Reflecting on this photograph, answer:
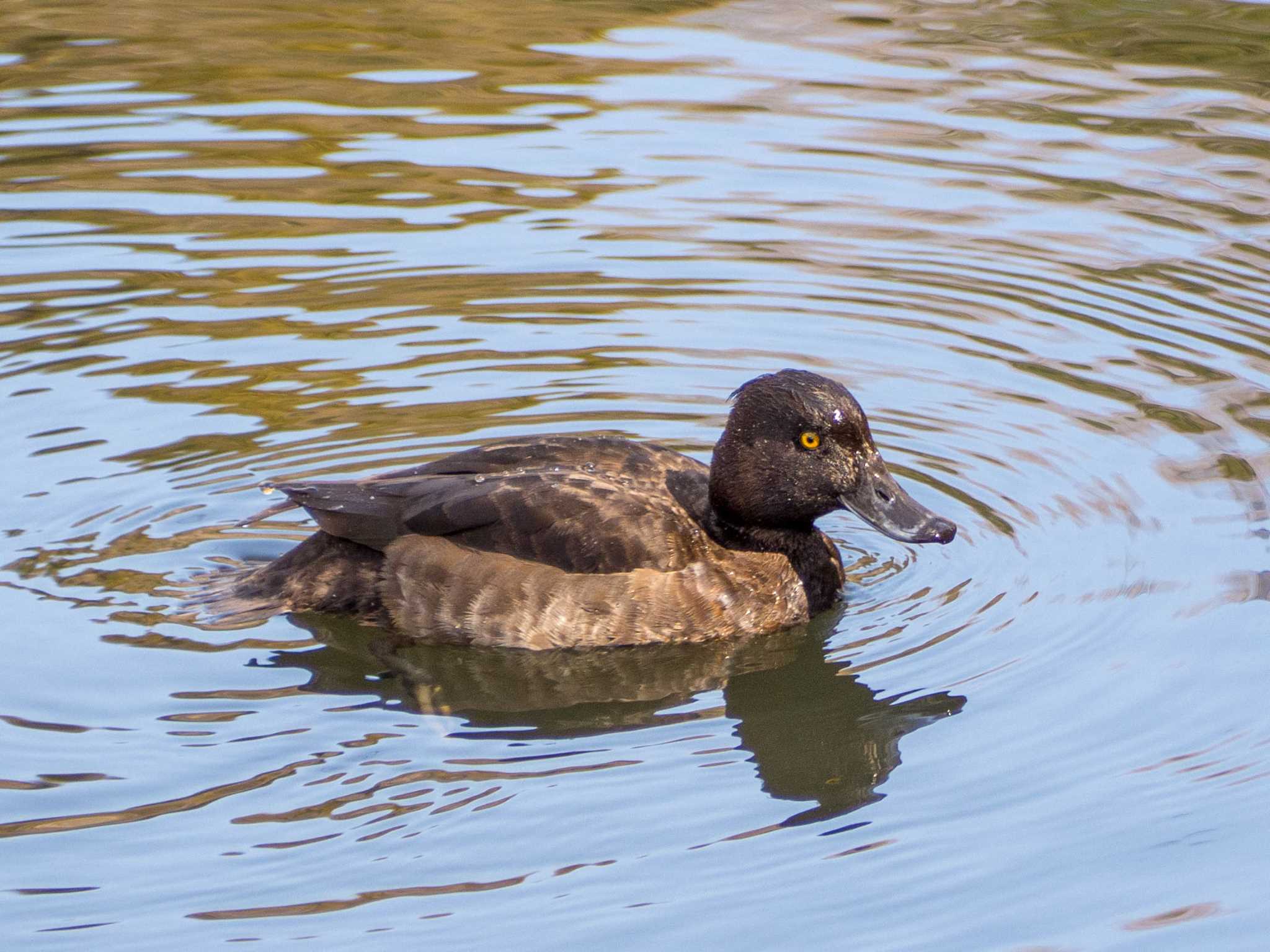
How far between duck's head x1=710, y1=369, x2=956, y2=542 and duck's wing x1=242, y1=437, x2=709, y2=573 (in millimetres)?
305

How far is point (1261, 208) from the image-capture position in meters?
10.9

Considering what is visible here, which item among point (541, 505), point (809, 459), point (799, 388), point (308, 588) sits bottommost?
point (308, 588)

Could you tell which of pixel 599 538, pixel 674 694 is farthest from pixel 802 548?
pixel 674 694

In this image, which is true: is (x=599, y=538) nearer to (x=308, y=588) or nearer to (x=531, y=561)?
(x=531, y=561)

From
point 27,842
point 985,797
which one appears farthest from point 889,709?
point 27,842

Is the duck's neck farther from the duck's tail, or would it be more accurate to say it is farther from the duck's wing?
the duck's tail

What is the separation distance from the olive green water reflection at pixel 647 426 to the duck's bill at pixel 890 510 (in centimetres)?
30

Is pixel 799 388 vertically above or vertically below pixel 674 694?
above

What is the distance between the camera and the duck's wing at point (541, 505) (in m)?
7.03

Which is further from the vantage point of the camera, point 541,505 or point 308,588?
point 308,588

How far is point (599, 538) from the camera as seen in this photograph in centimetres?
702

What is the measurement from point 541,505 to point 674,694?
935mm

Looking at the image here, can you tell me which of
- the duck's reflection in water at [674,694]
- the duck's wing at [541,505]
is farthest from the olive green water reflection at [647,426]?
the duck's wing at [541,505]

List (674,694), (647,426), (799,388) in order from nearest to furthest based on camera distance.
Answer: (674,694)
(799,388)
(647,426)
